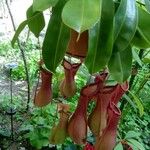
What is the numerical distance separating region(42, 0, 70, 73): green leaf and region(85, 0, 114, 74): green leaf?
0.18ft

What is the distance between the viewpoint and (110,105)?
75cm

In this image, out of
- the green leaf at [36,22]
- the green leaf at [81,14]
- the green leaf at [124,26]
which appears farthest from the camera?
the green leaf at [36,22]

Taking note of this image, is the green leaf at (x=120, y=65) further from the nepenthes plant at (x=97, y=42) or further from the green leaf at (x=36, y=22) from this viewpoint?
the green leaf at (x=36, y=22)

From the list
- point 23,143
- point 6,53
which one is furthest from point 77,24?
point 6,53

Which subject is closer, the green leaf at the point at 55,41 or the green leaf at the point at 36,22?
the green leaf at the point at 55,41

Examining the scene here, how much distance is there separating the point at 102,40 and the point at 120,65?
0.07 metres

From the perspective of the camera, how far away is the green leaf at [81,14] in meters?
0.52

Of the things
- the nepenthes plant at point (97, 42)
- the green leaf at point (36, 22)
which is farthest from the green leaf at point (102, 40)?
the green leaf at point (36, 22)

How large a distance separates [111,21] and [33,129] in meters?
1.58

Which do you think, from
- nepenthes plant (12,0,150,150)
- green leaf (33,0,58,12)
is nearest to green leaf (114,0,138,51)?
nepenthes plant (12,0,150,150)

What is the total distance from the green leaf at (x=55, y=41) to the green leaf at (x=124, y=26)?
0.29 ft

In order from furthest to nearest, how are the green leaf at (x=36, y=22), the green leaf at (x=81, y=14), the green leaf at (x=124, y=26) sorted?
the green leaf at (x=36, y=22)
the green leaf at (x=124, y=26)
the green leaf at (x=81, y=14)

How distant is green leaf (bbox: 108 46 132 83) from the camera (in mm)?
651

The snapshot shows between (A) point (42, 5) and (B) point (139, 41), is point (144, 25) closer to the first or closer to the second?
(B) point (139, 41)
